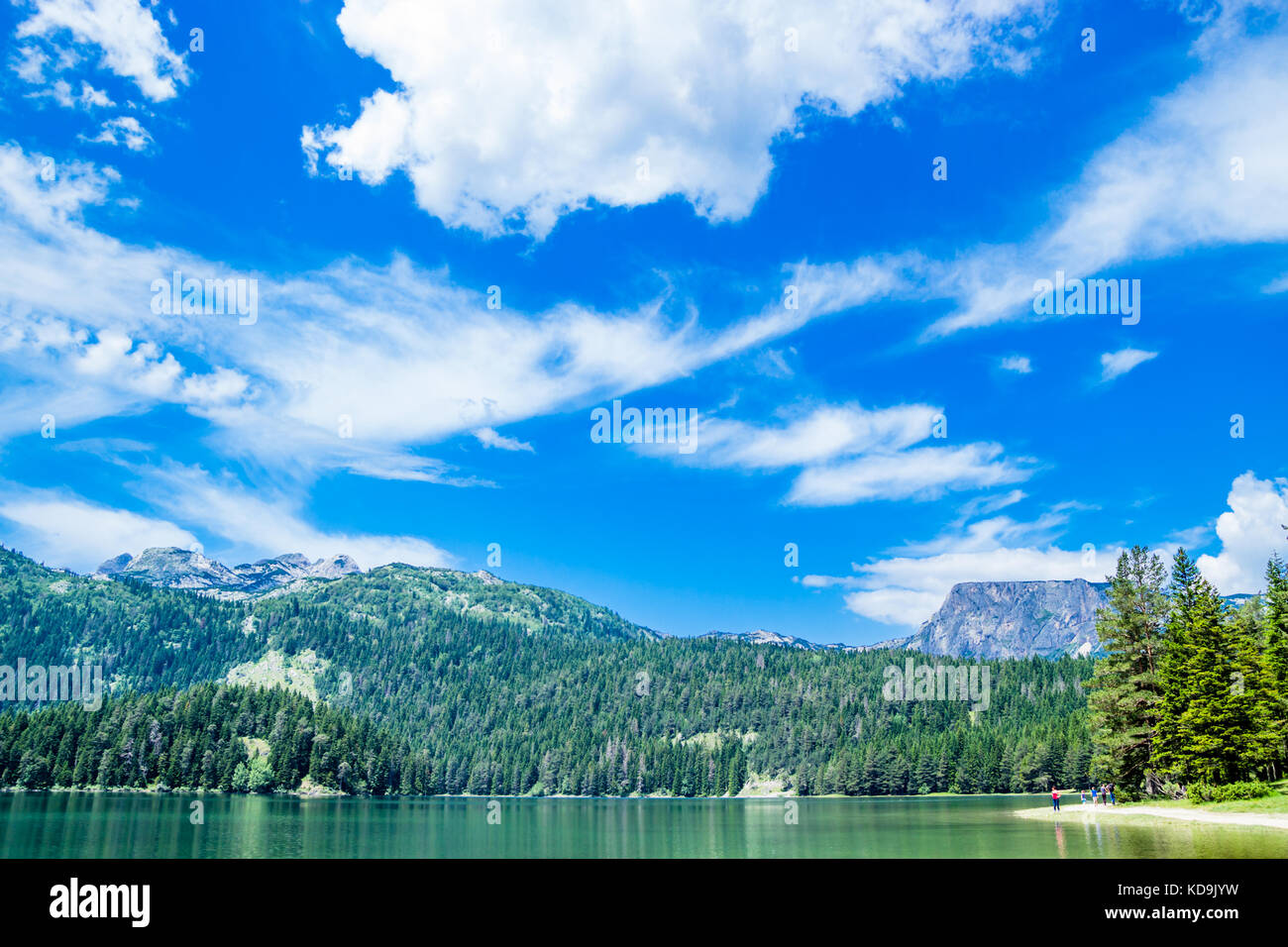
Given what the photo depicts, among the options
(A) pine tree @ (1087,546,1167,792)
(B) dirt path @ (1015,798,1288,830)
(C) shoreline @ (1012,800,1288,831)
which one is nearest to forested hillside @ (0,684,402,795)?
(B) dirt path @ (1015,798,1288,830)

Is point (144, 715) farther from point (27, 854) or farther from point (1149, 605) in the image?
point (1149, 605)

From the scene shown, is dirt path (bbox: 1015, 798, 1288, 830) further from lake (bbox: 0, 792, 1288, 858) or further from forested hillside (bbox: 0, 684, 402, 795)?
forested hillside (bbox: 0, 684, 402, 795)

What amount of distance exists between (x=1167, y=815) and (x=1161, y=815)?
921 millimetres

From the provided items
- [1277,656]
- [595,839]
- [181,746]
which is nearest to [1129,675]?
[1277,656]

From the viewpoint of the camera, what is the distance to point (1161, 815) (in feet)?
195

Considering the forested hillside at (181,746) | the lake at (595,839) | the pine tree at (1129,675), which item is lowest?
the forested hillside at (181,746)

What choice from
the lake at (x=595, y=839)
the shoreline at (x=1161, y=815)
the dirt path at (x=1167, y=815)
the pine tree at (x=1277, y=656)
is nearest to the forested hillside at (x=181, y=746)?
the lake at (x=595, y=839)

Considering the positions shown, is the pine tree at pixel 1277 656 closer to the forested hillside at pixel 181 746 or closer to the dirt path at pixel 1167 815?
the dirt path at pixel 1167 815

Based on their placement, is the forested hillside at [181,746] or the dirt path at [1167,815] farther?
the forested hillside at [181,746]

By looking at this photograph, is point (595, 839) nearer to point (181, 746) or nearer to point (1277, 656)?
point (1277, 656)

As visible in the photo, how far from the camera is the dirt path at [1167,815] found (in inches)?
1887

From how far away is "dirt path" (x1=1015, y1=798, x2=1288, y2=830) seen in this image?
47.9 m
